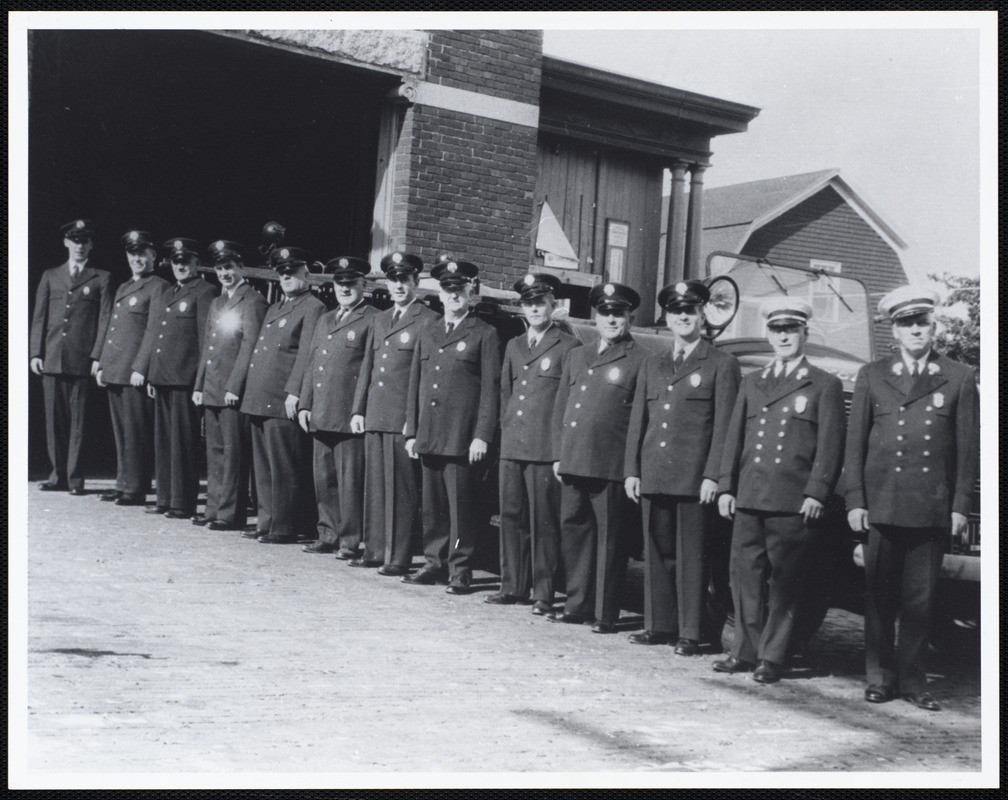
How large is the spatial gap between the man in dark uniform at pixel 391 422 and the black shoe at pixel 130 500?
2340mm

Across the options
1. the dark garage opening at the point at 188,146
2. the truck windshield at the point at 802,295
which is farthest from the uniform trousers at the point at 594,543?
the dark garage opening at the point at 188,146

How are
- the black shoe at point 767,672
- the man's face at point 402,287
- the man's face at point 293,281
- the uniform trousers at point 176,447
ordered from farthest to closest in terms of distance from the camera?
the uniform trousers at point 176,447, the man's face at point 293,281, the man's face at point 402,287, the black shoe at point 767,672

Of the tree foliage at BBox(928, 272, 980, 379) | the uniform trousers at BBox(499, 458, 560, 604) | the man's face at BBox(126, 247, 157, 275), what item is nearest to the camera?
the tree foliage at BBox(928, 272, 980, 379)

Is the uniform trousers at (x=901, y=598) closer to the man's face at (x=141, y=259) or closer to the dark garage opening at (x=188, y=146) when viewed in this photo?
the man's face at (x=141, y=259)

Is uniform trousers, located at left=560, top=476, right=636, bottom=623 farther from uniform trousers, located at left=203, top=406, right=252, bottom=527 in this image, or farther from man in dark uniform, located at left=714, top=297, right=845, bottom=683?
uniform trousers, located at left=203, top=406, right=252, bottom=527

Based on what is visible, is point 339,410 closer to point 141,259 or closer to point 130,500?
point 130,500

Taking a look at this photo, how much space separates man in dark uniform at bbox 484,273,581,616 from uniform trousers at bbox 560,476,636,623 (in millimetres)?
148

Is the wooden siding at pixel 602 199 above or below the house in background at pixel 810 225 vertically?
below

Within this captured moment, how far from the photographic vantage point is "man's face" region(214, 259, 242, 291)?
A: 9070 mm

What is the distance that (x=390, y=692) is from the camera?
5.23m

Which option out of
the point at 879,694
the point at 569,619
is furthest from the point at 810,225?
the point at 879,694

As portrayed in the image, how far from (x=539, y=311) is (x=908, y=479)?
2575mm

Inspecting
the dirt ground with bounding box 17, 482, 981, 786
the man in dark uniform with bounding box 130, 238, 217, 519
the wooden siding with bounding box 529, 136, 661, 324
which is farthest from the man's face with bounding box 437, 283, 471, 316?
the wooden siding with bounding box 529, 136, 661, 324

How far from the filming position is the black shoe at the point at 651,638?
21.5 ft
